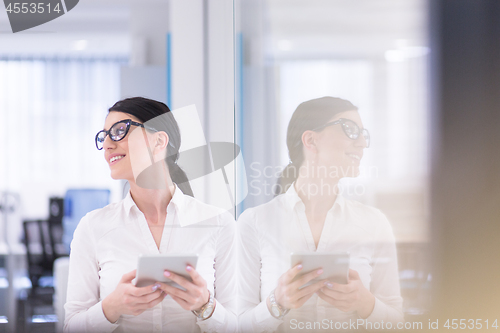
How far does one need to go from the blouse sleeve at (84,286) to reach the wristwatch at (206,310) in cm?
30

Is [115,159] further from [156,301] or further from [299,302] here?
[299,302]

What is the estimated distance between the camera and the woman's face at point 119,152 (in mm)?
1424

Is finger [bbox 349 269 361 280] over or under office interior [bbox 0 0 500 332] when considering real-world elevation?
under

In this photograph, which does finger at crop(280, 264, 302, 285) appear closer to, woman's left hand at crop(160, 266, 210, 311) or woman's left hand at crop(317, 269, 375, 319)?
woman's left hand at crop(317, 269, 375, 319)

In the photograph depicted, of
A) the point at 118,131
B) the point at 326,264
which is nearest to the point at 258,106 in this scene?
the point at 118,131

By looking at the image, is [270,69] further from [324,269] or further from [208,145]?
[324,269]

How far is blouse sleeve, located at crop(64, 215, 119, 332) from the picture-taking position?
142cm

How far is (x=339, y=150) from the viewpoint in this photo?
1.50 meters

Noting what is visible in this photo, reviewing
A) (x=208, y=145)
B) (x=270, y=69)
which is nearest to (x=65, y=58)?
(x=208, y=145)

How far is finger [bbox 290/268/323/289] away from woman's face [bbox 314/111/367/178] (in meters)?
0.35

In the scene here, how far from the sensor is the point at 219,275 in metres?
1.47

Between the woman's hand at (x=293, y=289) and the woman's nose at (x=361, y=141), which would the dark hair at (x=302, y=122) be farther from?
the woman's hand at (x=293, y=289)

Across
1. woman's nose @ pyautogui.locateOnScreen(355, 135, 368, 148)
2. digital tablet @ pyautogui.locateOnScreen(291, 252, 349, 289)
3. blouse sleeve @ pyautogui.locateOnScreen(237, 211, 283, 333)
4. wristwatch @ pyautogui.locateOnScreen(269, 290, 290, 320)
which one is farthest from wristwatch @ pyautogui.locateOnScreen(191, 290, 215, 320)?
woman's nose @ pyautogui.locateOnScreen(355, 135, 368, 148)

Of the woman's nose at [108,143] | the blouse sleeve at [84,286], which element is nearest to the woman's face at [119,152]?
the woman's nose at [108,143]
